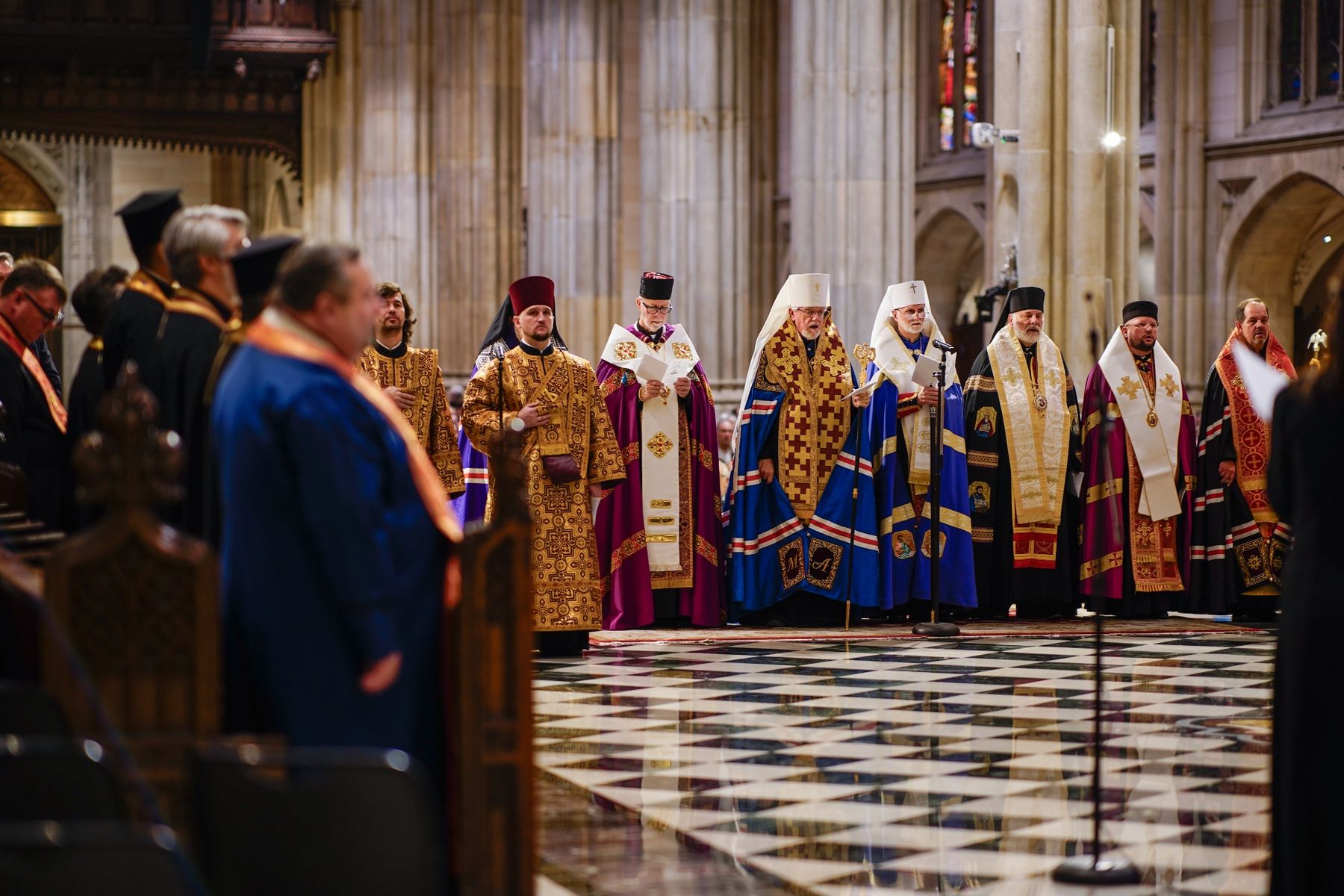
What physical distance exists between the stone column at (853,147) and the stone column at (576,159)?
169 inches

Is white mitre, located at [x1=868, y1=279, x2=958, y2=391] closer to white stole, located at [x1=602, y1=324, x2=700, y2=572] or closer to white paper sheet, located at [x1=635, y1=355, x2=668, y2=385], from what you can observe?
white stole, located at [x1=602, y1=324, x2=700, y2=572]

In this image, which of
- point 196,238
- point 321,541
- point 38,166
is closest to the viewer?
point 321,541

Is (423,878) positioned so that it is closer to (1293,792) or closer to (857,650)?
(1293,792)

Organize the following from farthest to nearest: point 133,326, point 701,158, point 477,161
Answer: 1. point 477,161
2. point 701,158
3. point 133,326

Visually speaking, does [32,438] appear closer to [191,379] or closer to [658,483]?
[191,379]

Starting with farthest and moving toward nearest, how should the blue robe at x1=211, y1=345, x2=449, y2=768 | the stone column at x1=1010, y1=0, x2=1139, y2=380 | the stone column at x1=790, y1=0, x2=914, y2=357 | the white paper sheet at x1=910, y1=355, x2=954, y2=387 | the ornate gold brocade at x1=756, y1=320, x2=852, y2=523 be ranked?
the stone column at x1=790, y1=0, x2=914, y2=357 → the stone column at x1=1010, y1=0, x2=1139, y2=380 → the ornate gold brocade at x1=756, y1=320, x2=852, y2=523 → the white paper sheet at x1=910, y1=355, x2=954, y2=387 → the blue robe at x1=211, y1=345, x2=449, y2=768

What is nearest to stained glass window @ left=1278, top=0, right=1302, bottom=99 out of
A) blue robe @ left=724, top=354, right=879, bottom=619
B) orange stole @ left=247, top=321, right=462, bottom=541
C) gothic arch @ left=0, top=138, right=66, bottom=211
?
blue robe @ left=724, top=354, right=879, bottom=619

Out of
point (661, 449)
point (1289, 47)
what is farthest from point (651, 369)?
point (1289, 47)

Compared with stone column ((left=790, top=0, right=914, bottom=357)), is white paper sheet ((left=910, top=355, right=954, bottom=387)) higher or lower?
lower

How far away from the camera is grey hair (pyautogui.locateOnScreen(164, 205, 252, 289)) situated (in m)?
4.98

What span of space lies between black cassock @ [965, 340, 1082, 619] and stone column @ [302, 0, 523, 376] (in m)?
11.1

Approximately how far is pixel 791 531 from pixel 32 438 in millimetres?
4727

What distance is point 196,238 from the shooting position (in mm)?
4980

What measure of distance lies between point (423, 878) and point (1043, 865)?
2595mm
